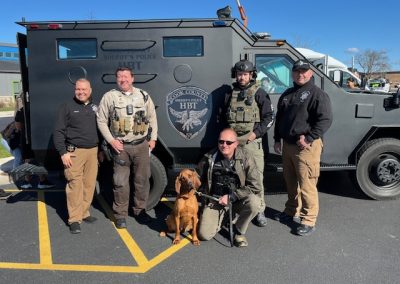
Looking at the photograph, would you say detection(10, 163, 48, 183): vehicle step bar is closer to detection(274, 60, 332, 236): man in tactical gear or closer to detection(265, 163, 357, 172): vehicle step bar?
detection(265, 163, 357, 172): vehicle step bar

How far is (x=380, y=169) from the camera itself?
4945 millimetres

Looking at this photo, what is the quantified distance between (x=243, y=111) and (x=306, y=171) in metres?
0.95

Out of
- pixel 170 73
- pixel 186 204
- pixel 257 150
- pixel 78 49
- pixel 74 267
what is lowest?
pixel 74 267

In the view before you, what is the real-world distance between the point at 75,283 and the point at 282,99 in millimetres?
2807

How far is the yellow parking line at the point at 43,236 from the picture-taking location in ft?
11.7

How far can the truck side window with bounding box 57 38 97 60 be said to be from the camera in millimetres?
4535

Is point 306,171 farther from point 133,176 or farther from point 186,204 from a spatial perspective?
point 133,176

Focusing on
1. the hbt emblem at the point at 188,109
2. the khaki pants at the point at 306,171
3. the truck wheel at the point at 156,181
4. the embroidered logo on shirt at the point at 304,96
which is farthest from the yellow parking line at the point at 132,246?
the embroidered logo on shirt at the point at 304,96

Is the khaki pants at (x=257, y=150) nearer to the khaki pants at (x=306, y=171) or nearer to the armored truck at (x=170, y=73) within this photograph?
the khaki pants at (x=306, y=171)

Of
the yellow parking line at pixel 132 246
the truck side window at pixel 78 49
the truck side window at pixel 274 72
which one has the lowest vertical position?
the yellow parking line at pixel 132 246

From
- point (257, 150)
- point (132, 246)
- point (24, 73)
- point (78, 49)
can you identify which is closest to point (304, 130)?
point (257, 150)

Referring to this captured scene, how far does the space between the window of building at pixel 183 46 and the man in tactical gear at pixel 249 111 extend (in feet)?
1.98

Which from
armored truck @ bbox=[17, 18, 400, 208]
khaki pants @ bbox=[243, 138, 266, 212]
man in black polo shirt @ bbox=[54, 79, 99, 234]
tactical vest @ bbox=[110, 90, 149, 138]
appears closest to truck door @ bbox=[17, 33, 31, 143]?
armored truck @ bbox=[17, 18, 400, 208]

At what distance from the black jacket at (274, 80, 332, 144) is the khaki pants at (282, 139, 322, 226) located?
15cm
